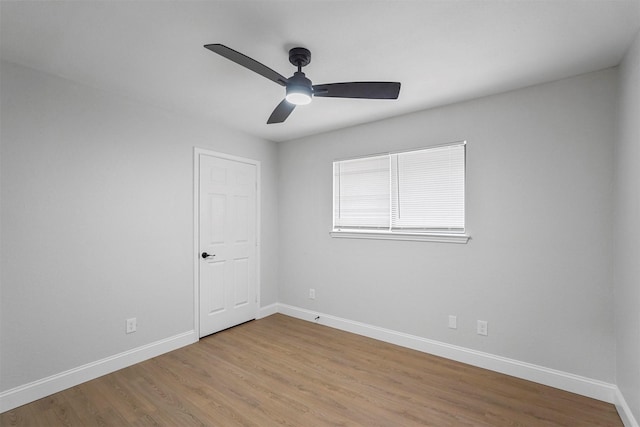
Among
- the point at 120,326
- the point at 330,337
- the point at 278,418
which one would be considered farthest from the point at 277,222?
the point at 278,418

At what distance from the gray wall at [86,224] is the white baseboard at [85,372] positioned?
0.05 metres

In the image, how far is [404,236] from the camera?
3.26 meters

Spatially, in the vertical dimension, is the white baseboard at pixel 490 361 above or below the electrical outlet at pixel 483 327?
below

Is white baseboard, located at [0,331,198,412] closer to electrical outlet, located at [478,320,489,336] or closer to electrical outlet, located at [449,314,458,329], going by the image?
electrical outlet, located at [449,314,458,329]

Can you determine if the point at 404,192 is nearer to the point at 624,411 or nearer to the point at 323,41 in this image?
the point at 323,41

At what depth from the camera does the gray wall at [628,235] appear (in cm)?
184

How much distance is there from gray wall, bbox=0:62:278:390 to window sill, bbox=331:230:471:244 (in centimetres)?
181

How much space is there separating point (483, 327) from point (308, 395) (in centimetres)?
169

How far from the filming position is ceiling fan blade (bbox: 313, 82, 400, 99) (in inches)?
77.3

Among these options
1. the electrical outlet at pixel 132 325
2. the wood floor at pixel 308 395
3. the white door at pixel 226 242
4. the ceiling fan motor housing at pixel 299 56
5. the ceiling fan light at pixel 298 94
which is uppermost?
the ceiling fan motor housing at pixel 299 56

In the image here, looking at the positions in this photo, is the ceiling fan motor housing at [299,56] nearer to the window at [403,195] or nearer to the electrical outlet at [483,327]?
the window at [403,195]

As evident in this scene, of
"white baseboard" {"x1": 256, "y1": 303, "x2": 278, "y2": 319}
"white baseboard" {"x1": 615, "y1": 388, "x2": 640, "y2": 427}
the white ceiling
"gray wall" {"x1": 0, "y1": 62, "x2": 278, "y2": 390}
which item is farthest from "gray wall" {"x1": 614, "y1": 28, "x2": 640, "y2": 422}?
"gray wall" {"x1": 0, "y1": 62, "x2": 278, "y2": 390}

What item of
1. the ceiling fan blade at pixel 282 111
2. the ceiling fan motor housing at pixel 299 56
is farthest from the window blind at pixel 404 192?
the ceiling fan motor housing at pixel 299 56

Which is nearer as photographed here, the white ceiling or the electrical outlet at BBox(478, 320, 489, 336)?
the white ceiling
